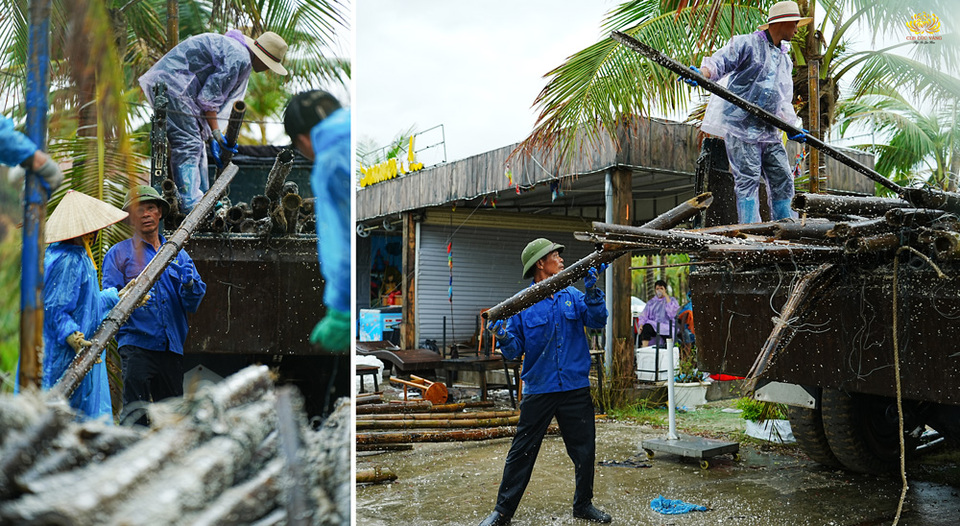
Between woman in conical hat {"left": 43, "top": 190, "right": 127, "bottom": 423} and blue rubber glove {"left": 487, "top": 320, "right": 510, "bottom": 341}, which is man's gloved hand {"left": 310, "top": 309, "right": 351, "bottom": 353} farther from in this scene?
blue rubber glove {"left": 487, "top": 320, "right": 510, "bottom": 341}

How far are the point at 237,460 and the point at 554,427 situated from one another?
6.92 m

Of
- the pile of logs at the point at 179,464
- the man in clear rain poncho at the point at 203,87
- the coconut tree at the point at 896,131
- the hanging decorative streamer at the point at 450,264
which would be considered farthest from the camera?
the hanging decorative streamer at the point at 450,264

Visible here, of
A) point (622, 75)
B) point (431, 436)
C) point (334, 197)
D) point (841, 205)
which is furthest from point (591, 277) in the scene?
point (622, 75)

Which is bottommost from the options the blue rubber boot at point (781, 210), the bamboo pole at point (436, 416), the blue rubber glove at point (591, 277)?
the bamboo pole at point (436, 416)

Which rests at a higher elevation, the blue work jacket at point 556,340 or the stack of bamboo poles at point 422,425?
the blue work jacket at point 556,340

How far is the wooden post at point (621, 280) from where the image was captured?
9250mm

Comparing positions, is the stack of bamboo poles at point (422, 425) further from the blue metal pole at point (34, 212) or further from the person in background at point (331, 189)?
the blue metal pole at point (34, 212)

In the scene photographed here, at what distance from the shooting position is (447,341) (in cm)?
1415

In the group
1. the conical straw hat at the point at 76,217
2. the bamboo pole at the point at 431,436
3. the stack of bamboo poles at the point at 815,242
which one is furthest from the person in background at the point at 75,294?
the bamboo pole at the point at 431,436

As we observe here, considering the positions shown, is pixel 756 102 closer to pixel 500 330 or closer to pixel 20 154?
pixel 500 330

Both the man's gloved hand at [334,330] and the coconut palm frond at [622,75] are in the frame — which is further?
the coconut palm frond at [622,75]

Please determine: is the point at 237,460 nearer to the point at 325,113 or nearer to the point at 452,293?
the point at 325,113

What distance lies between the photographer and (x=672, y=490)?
17.8 ft

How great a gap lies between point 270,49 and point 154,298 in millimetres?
631
